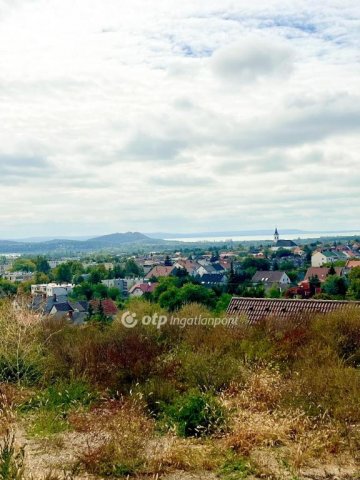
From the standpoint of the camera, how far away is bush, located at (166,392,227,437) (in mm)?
6934

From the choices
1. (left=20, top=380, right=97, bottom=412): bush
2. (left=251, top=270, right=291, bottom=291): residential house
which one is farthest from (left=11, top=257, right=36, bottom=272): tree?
(left=20, top=380, right=97, bottom=412): bush

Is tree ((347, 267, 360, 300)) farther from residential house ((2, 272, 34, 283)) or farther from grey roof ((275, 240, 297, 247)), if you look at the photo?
grey roof ((275, 240, 297, 247))

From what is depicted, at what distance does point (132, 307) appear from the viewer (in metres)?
18.9

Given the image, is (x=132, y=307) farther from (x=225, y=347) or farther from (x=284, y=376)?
(x=284, y=376)

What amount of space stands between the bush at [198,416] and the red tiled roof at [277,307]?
31.2ft

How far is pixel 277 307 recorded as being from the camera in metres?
18.6

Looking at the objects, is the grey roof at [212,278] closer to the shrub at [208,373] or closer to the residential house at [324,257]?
Answer: the residential house at [324,257]

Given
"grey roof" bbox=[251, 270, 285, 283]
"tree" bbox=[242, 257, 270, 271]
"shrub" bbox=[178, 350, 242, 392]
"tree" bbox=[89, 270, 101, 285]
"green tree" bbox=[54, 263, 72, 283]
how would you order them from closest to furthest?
"shrub" bbox=[178, 350, 242, 392]
"grey roof" bbox=[251, 270, 285, 283]
"tree" bbox=[89, 270, 101, 285]
"green tree" bbox=[54, 263, 72, 283]
"tree" bbox=[242, 257, 270, 271]

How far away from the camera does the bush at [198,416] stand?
6.93 metres

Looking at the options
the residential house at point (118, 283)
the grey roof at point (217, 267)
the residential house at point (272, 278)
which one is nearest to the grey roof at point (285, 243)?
the grey roof at point (217, 267)

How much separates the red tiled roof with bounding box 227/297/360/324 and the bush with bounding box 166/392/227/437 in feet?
31.2

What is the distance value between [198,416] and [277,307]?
12.0 m

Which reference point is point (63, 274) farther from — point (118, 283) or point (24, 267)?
point (24, 267)

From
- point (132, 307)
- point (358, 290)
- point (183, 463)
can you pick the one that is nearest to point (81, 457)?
point (183, 463)
